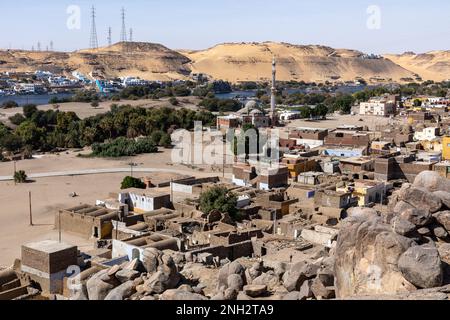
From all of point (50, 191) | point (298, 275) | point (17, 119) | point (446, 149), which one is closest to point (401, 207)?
point (298, 275)

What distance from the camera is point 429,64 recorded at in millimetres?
146875

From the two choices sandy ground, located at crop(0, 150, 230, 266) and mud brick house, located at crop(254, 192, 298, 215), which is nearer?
sandy ground, located at crop(0, 150, 230, 266)

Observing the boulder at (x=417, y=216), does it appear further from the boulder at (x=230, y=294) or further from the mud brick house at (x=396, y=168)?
the mud brick house at (x=396, y=168)

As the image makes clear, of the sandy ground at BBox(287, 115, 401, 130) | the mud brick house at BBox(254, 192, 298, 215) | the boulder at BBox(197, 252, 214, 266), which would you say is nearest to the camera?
the boulder at BBox(197, 252, 214, 266)

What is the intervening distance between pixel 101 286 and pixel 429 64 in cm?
14962

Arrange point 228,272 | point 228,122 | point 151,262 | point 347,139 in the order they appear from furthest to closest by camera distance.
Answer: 1. point 228,122
2. point 347,139
3. point 151,262
4. point 228,272

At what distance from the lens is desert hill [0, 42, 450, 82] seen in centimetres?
11788

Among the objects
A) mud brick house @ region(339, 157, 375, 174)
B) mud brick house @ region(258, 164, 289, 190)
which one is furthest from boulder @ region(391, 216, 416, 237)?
mud brick house @ region(339, 157, 375, 174)

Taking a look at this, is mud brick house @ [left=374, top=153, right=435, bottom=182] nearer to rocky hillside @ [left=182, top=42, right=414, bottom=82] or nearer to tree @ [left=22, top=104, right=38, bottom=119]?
tree @ [left=22, top=104, right=38, bottom=119]

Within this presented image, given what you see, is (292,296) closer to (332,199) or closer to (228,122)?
(332,199)

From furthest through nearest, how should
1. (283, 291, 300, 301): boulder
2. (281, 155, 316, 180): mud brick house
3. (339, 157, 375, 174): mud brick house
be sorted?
1. (281, 155, 316, 180): mud brick house
2. (339, 157, 375, 174): mud brick house
3. (283, 291, 300, 301): boulder

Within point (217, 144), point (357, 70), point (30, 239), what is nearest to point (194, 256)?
point (30, 239)

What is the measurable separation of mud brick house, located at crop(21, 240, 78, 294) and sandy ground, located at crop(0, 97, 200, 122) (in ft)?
138
